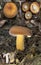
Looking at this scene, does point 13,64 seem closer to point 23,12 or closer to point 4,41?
point 4,41

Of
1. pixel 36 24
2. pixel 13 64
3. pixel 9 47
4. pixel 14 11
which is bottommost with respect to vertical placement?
pixel 13 64

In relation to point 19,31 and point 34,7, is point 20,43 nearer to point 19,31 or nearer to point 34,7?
point 19,31

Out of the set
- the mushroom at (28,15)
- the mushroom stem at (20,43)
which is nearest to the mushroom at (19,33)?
the mushroom stem at (20,43)

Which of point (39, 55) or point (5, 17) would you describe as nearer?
point (39, 55)

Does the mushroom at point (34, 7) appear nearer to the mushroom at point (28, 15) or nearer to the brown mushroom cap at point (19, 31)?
the mushroom at point (28, 15)

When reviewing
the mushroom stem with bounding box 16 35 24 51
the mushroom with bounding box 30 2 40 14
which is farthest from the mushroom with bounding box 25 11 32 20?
the mushroom stem with bounding box 16 35 24 51

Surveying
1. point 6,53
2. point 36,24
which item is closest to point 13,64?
point 6,53

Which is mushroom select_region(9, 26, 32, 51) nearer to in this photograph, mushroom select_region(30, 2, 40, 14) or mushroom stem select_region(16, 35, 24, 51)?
mushroom stem select_region(16, 35, 24, 51)

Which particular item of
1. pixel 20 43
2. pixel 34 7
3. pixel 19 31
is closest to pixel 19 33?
pixel 19 31
